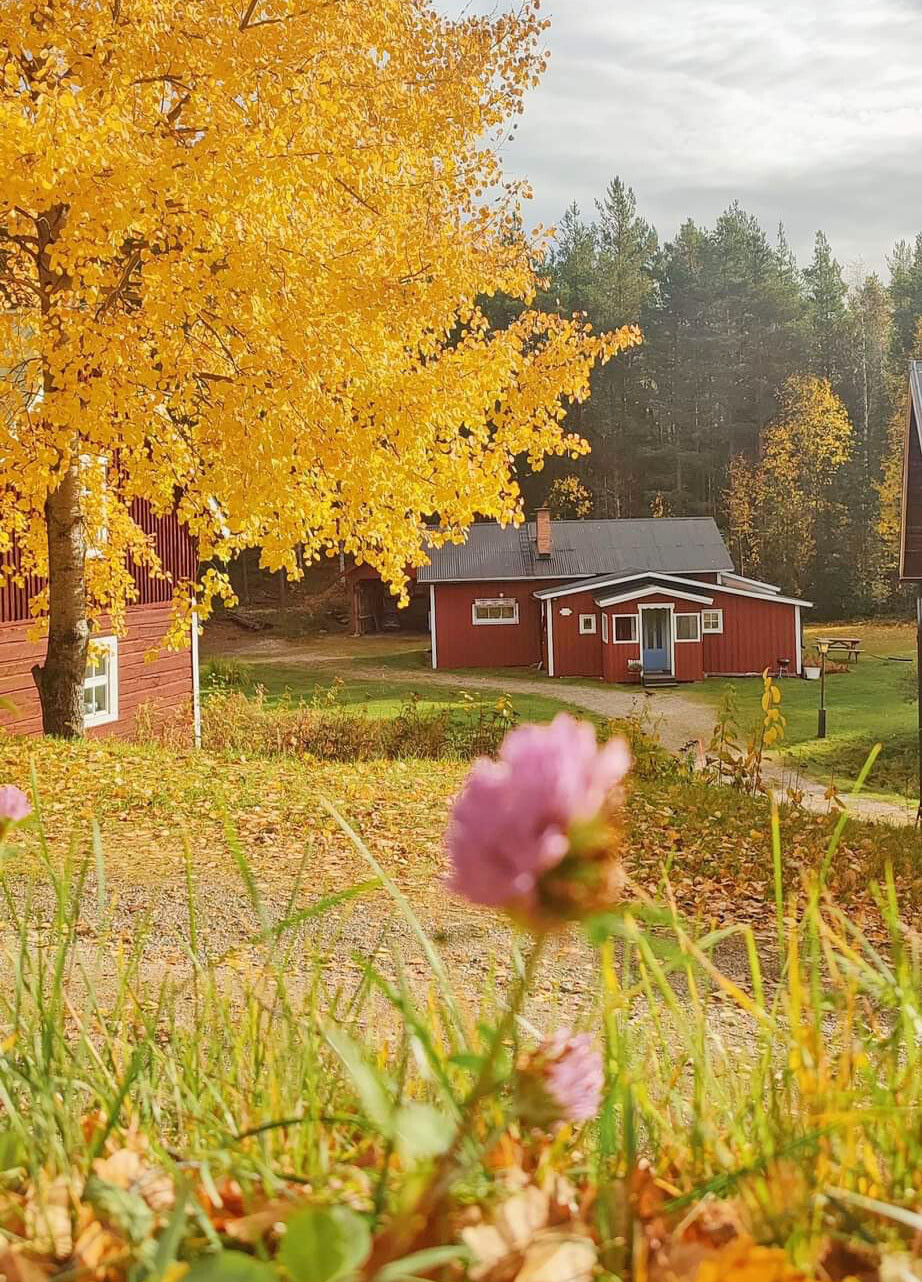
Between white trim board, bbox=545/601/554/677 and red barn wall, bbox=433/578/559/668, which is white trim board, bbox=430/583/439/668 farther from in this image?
white trim board, bbox=545/601/554/677

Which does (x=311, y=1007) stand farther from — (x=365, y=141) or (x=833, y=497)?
(x=833, y=497)

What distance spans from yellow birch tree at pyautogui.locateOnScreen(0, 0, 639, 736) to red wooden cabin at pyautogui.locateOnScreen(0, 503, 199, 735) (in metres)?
2.23

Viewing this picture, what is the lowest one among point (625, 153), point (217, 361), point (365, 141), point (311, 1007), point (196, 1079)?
point (196, 1079)

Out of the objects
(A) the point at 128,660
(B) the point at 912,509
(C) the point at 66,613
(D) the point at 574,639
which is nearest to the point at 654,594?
(D) the point at 574,639

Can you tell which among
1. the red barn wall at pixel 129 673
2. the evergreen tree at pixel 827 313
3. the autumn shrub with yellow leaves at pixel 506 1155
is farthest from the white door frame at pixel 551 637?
the autumn shrub with yellow leaves at pixel 506 1155

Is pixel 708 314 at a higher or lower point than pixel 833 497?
higher

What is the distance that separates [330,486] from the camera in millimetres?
10188

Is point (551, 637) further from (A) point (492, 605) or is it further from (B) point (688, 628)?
(B) point (688, 628)

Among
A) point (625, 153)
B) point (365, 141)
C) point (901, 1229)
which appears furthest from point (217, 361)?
point (625, 153)

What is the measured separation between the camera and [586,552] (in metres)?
35.8

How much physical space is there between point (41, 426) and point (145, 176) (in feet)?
9.70

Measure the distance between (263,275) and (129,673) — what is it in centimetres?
914

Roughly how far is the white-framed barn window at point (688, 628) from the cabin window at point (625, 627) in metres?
1.21

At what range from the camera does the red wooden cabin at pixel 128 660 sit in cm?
1347
